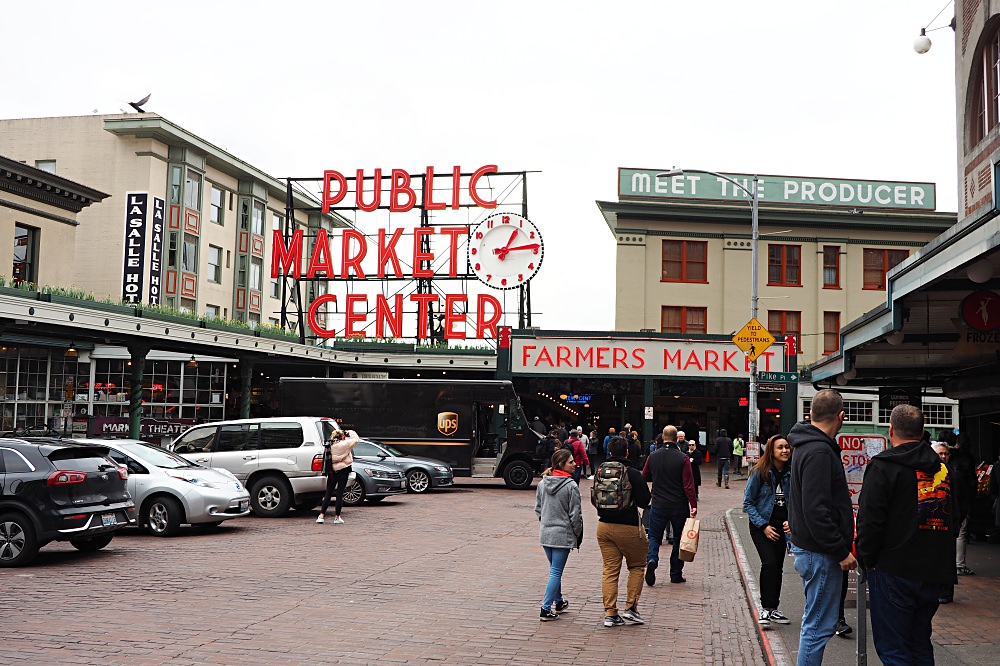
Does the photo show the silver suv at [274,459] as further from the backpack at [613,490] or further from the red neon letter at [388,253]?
the red neon letter at [388,253]

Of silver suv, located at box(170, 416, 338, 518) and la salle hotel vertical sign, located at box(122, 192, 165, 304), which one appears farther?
la salle hotel vertical sign, located at box(122, 192, 165, 304)

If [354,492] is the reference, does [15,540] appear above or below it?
above

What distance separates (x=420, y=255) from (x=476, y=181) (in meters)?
4.33

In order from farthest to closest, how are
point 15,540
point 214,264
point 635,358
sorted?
1. point 214,264
2. point 635,358
3. point 15,540

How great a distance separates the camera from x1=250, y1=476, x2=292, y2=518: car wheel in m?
18.5

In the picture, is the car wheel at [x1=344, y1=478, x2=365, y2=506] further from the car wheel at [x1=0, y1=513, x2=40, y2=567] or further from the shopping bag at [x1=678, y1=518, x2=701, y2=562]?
the shopping bag at [x1=678, y1=518, x2=701, y2=562]

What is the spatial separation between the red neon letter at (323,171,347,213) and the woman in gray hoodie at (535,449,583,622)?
37.6 metres

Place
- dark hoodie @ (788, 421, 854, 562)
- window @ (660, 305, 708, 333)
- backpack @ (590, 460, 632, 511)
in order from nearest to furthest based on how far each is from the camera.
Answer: dark hoodie @ (788, 421, 854, 562) → backpack @ (590, 460, 632, 511) → window @ (660, 305, 708, 333)

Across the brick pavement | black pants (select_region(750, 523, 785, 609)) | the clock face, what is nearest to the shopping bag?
the brick pavement

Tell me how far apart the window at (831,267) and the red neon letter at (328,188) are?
74.4 ft

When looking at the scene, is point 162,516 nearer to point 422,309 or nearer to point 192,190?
point 422,309

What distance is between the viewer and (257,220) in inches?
2231

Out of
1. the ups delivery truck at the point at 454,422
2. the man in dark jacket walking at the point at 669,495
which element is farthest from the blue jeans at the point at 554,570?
the ups delivery truck at the point at 454,422

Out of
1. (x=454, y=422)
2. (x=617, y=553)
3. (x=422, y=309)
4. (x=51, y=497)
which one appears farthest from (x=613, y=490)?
(x=422, y=309)
